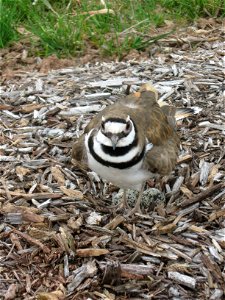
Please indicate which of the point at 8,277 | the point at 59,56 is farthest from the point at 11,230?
the point at 59,56

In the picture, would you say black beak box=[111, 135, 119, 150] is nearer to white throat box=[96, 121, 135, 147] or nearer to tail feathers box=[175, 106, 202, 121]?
white throat box=[96, 121, 135, 147]

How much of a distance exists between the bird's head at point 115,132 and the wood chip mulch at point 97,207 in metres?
0.69

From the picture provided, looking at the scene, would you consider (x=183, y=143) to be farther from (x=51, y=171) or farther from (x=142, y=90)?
(x=51, y=171)

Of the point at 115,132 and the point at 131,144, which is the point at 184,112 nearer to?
the point at 131,144

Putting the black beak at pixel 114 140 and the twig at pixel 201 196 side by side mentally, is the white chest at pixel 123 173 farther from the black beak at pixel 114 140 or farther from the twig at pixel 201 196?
the twig at pixel 201 196

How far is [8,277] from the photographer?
4367 millimetres

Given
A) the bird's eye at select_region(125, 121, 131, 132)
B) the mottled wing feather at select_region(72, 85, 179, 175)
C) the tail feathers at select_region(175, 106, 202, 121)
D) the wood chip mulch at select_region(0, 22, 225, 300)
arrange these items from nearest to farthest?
the wood chip mulch at select_region(0, 22, 225, 300) → the bird's eye at select_region(125, 121, 131, 132) → the mottled wing feather at select_region(72, 85, 179, 175) → the tail feathers at select_region(175, 106, 202, 121)

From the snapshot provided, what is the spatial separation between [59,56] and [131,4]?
1.43 m

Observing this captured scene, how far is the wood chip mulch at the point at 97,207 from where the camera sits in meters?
4.29

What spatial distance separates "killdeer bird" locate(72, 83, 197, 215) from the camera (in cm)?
439

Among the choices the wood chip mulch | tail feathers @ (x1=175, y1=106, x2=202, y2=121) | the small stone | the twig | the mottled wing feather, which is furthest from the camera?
tail feathers @ (x1=175, y1=106, x2=202, y2=121)

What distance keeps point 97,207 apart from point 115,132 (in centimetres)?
85

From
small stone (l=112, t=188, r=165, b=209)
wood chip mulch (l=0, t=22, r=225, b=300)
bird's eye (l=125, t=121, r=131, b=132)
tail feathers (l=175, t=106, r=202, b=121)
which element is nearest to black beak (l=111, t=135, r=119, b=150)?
bird's eye (l=125, t=121, r=131, b=132)

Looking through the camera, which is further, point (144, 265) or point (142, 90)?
point (142, 90)
